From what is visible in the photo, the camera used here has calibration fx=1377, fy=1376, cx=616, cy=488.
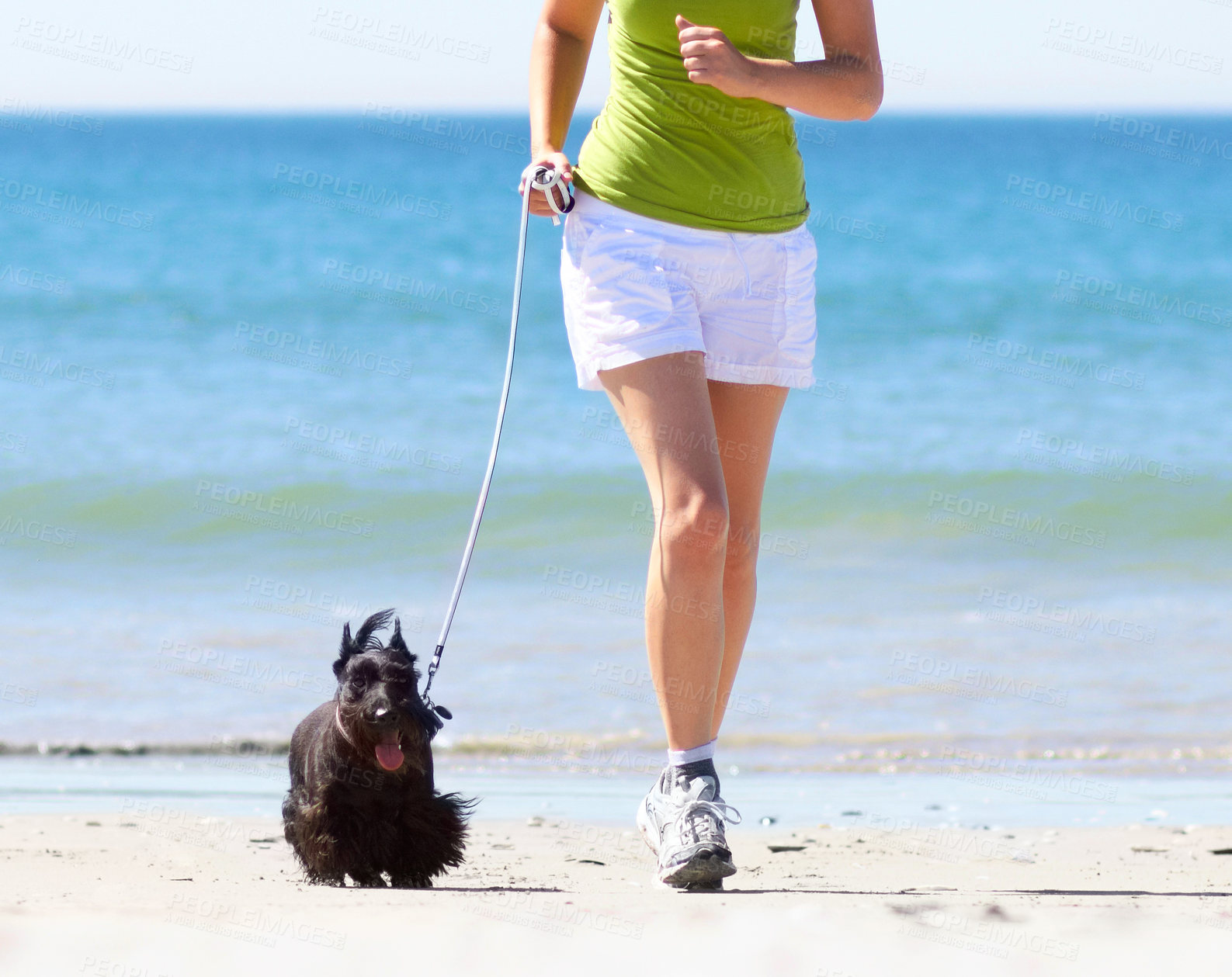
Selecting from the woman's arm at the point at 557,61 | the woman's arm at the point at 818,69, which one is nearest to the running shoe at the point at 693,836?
the woman's arm at the point at 557,61

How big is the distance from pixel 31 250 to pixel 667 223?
61.5 feet

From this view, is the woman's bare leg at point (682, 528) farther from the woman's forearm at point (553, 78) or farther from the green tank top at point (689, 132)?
the woman's forearm at point (553, 78)

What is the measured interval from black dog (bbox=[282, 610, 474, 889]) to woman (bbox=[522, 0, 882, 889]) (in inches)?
20.5

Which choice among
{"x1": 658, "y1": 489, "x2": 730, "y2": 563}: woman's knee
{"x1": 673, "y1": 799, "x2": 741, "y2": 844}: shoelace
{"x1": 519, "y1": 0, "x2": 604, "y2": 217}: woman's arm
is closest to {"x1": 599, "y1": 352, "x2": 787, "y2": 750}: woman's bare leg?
{"x1": 658, "y1": 489, "x2": 730, "y2": 563}: woman's knee

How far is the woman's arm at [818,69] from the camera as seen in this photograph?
2.54 m

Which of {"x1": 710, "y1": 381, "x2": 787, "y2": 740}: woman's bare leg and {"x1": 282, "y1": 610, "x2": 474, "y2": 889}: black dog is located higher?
{"x1": 710, "y1": 381, "x2": 787, "y2": 740}: woman's bare leg

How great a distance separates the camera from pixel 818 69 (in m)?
2.68

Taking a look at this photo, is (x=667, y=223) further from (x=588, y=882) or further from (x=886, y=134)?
(x=886, y=134)

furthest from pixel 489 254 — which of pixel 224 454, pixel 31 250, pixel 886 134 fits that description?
pixel 886 134

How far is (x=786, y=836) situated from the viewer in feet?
12.7

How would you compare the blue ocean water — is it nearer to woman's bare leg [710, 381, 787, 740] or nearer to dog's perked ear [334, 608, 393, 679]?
dog's perked ear [334, 608, 393, 679]

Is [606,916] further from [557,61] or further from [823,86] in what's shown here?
[557,61]

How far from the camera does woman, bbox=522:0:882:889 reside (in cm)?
268

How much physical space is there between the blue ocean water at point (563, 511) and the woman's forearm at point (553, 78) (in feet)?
7.91
